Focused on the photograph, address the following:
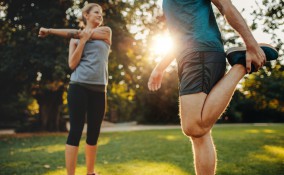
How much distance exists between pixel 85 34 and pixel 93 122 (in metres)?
0.94

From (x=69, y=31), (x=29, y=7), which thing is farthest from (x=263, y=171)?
(x=29, y=7)

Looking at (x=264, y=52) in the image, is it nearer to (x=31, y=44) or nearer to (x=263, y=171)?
(x=263, y=171)

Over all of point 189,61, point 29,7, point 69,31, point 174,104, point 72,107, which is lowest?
point 174,104

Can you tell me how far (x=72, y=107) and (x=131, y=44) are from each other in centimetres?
1441

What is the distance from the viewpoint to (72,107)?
3.48 m

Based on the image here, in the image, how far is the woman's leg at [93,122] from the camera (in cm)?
362

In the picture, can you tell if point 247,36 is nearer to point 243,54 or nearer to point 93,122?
point 243,54

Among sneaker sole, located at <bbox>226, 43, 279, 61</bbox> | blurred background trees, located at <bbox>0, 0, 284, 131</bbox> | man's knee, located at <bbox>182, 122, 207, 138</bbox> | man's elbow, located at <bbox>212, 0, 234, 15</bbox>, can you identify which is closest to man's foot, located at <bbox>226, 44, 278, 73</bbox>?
sneaker sole, located at <bbox>226, 43, 279, 61</bbox>

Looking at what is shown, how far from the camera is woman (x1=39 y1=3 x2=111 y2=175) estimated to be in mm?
3482

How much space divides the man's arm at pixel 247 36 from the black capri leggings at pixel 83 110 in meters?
1.77

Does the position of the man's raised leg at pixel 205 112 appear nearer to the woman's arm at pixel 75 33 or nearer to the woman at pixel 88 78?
the woman at pixel 88 78

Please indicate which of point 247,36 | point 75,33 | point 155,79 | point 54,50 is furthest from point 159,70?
point 54,50

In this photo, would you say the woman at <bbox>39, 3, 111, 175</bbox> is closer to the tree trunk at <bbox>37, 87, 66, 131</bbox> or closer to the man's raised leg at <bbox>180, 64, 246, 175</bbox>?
the man's raised leg at <bbox>180, 64, 246, 175</bbox>

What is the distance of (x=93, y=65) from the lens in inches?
141
